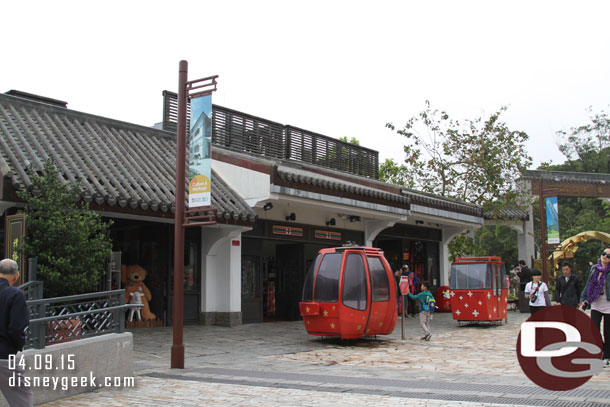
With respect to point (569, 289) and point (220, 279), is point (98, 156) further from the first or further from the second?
point (569, 289)

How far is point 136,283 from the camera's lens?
1639 cm

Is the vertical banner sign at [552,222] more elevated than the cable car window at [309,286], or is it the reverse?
the vertical banner sign at [552,222]

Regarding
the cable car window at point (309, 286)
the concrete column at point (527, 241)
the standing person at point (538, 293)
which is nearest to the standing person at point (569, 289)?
the standing person at point (538, 293)

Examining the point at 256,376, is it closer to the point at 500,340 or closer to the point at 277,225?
the point at 500,340

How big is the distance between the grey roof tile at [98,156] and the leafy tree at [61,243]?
1.21 metres

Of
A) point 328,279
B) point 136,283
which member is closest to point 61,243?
point 136,283

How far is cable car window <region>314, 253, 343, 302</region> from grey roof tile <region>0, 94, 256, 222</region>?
9.22ft

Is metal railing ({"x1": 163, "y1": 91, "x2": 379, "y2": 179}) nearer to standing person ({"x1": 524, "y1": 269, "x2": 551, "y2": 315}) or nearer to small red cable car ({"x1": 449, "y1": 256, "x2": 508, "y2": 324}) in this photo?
small red cable car ({"x1": 449, "y1": 256, "x2": 508, "y2": 324})

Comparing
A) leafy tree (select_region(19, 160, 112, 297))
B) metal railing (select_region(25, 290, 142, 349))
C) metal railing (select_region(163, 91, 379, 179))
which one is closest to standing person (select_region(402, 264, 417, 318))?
metal railing (select_region(163, 91, 379, 179))

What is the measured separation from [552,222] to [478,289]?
40.7ft

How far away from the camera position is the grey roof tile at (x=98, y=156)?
13.4 meters

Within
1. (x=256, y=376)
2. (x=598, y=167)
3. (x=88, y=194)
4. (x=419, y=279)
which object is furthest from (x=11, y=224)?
(x=598, y=167)

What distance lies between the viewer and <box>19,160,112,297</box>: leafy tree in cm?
1063

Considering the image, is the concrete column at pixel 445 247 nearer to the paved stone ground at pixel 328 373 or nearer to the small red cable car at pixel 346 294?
the paved stone ground at pixel 328 373
